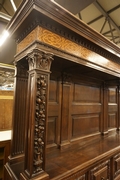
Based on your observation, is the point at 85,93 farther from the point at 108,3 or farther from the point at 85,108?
the point at 108,3

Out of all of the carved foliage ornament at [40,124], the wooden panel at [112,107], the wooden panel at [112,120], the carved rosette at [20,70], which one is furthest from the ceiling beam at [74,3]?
the wooden panel at [112,120]

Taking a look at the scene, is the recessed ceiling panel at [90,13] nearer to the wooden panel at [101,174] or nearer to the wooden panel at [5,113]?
the wooden panel at [5,113]

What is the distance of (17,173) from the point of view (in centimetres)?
117

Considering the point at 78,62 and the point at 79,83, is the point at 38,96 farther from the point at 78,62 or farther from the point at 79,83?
the point at 79,83

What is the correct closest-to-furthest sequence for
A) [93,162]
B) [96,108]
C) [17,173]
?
[17,173], [93,162], [96,108]

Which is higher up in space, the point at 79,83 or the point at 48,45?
the point at 48,45

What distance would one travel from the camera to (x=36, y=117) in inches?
39.2

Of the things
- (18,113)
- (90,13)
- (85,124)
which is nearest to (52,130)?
(18,113)

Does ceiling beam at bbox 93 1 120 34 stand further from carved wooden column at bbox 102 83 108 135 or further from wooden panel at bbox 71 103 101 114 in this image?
wooden panel at bbox 71 103 101 114

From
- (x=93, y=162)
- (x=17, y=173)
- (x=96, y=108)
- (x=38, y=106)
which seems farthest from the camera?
(x=96, y=108)

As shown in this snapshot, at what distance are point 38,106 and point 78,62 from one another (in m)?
0.63

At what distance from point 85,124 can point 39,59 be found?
59.4 inches

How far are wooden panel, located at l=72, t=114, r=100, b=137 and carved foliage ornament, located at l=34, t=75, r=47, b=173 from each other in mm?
996

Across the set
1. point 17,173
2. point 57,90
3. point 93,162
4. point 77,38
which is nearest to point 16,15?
point 77,38
